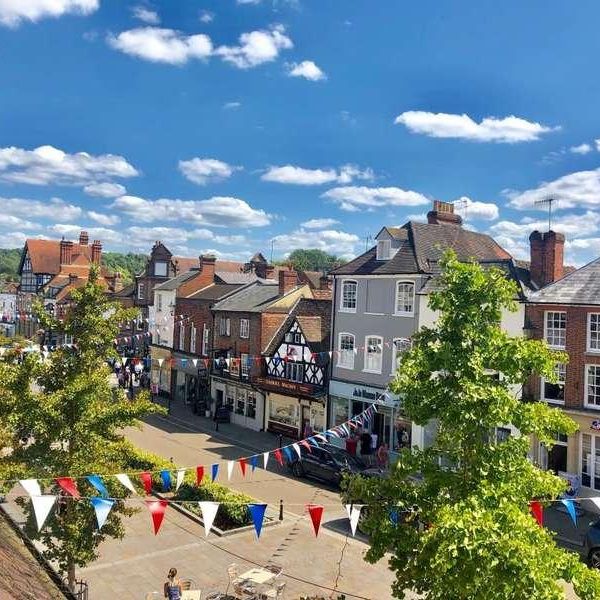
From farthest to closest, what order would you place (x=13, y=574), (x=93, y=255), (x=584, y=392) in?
(x=93, y=255) → (x=584, y=392) → (x=13, y=574)

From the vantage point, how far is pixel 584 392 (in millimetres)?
22219

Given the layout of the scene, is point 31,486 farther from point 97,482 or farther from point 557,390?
point 557,390

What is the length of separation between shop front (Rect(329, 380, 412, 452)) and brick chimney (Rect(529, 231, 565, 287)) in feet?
28.4

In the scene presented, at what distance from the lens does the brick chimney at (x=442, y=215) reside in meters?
32.1

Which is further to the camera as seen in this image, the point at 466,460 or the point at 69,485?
the point at 69,485

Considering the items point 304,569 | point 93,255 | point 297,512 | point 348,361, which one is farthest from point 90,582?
point 93,255

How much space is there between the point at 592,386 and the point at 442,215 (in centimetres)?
1343

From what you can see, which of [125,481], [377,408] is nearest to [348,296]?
[377,408]

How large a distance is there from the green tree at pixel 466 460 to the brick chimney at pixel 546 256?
17733 millimetres

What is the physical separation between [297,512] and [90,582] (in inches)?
305

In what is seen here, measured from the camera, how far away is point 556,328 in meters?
23.3

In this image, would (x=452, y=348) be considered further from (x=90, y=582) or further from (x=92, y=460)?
(x=90, y=582)

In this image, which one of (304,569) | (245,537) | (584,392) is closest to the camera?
(304,569)

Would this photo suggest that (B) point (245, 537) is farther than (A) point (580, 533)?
No
